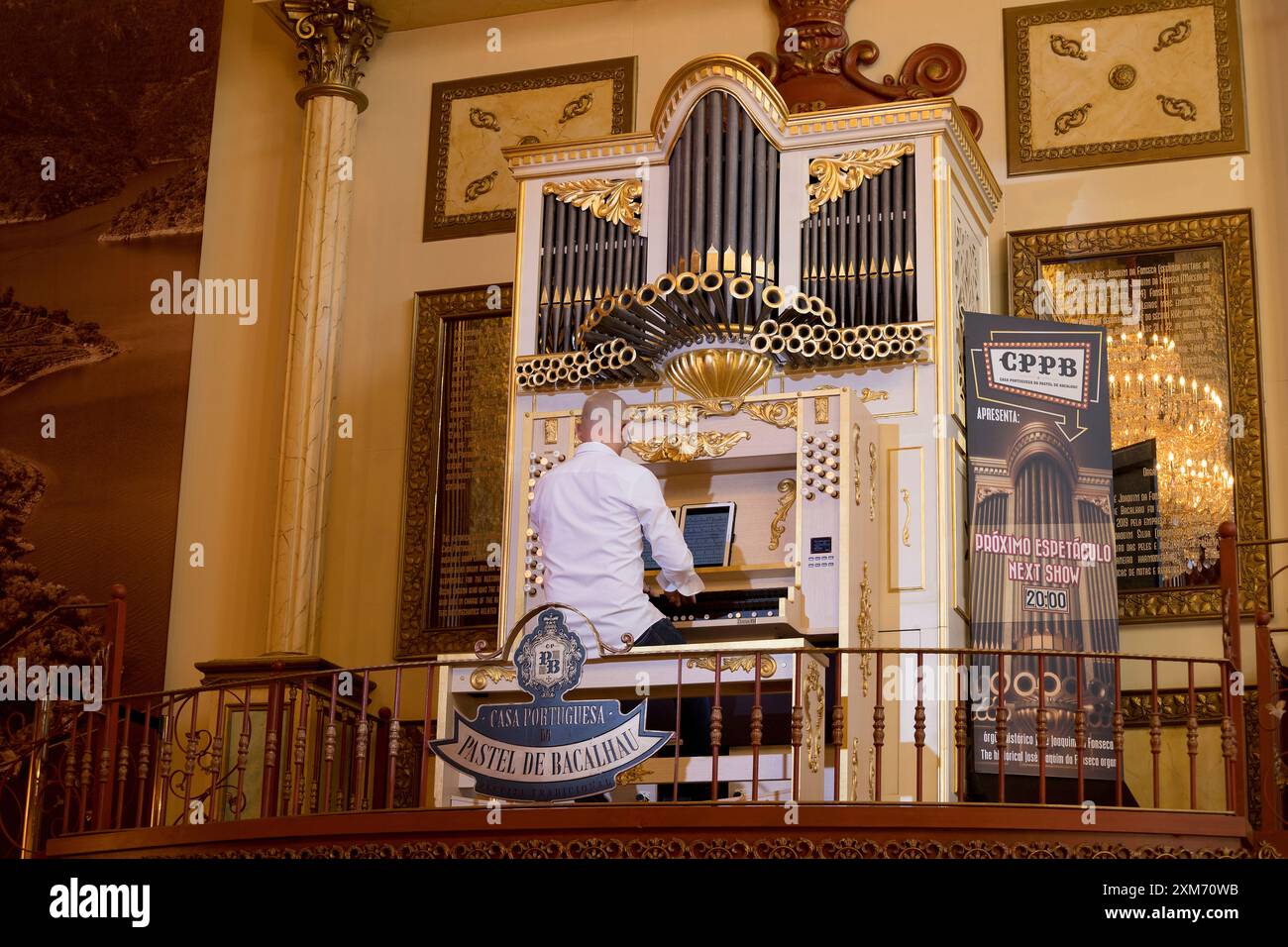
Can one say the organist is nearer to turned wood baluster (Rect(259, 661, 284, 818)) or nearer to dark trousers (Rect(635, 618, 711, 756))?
dark trousers (Rect(635, 618, 711, 756))

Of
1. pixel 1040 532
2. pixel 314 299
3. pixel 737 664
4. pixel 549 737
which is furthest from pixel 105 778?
pixel 1040 532

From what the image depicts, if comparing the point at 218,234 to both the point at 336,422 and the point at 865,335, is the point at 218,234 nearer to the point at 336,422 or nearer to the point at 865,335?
the point at 336,422

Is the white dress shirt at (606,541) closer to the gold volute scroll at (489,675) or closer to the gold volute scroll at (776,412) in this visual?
the gold volute scroll at (489,675)

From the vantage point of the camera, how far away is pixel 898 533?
32.5 ft

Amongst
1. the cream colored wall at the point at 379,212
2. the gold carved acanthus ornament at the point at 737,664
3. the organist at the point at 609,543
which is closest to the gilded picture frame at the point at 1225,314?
the cream colored wall at the point at 379,212

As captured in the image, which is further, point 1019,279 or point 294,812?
point 1019,279

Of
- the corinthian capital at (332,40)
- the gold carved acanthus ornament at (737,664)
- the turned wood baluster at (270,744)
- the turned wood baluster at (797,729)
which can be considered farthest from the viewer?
the corinthian capital at (332,40)

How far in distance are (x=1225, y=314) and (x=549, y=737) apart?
521cm

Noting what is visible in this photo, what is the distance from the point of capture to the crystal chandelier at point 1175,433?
35.4 feet

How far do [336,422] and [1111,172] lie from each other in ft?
17.4

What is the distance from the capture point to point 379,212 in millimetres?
13078

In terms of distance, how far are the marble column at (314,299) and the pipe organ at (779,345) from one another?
217cm
